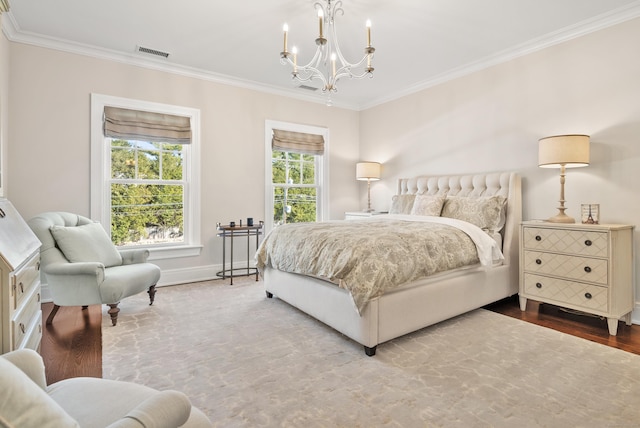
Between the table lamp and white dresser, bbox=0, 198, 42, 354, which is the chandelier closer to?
the table lamp

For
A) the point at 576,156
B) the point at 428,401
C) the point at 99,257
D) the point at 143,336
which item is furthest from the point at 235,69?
the point at 428,401

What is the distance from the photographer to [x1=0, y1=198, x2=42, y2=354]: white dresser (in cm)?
140

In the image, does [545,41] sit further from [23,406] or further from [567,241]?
[23,406]

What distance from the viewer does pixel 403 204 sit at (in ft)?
14.0

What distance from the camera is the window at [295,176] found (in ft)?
16.0

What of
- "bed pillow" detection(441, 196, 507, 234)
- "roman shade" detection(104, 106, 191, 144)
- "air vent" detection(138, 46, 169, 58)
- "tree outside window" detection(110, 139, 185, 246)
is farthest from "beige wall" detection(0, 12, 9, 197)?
"bed pillow" detection(441, 196, 507, 234)

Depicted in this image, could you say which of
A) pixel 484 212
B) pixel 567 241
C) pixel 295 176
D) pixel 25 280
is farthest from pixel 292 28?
pixel 567 241

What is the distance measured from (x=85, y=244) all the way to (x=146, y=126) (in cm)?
163

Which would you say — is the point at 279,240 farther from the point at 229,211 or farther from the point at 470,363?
the point at 470,363

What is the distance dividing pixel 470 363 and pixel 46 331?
3.26m

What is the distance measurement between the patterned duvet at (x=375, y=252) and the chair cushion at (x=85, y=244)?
1.52 meters

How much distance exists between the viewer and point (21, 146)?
3301 millimetres

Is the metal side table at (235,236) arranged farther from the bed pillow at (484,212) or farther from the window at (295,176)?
the bed pillow at (484,212)

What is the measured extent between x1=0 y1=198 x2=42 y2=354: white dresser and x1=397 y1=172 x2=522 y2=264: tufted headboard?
3.81m
